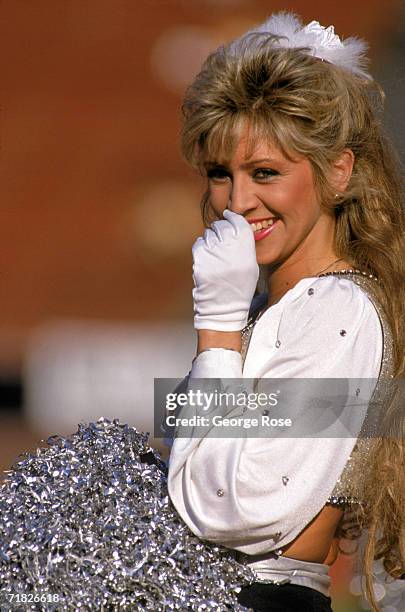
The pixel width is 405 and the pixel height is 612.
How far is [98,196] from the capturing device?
770cm

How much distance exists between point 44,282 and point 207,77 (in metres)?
5.36

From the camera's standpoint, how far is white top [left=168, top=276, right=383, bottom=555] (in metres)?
1.92

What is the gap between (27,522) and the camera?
194cm

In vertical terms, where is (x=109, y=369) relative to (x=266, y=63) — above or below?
below

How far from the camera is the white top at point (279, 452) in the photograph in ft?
6.30

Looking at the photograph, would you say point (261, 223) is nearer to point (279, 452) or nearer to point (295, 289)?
point (295, 289)

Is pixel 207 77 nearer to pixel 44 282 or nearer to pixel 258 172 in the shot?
pixel 258 172

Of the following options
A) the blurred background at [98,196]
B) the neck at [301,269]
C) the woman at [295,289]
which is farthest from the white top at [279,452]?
the blurred background at [98,196]

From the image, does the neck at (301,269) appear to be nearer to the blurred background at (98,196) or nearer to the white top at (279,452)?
the white top at (279,452)

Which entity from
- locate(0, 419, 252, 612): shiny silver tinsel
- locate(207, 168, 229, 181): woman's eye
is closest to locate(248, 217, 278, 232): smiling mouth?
locate(207, 168, 229, 181): woman's eye

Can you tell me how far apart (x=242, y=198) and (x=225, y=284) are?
23cm

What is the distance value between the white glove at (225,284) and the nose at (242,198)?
0.39 feet

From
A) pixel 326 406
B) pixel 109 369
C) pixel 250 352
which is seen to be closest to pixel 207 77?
pixel 250 352

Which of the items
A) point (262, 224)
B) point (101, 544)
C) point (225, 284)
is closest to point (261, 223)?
point (262, 224)
